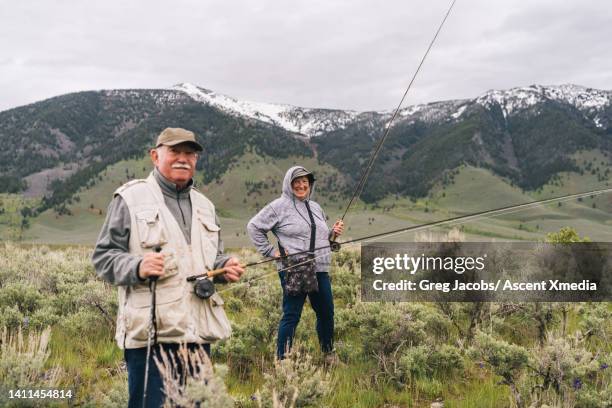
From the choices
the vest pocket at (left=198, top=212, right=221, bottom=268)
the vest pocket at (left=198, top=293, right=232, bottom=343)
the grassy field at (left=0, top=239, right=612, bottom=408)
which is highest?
the vest pocket at (left=198, top=212, right=221, bottom=268)

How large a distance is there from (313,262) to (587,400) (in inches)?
113

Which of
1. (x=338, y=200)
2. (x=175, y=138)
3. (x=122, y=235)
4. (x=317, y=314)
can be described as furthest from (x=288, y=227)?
(x=338, y=200)

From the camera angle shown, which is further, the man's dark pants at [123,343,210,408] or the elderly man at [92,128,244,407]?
the man's dark pants at [123,343,210,408]

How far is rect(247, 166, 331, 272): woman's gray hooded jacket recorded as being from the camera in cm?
531

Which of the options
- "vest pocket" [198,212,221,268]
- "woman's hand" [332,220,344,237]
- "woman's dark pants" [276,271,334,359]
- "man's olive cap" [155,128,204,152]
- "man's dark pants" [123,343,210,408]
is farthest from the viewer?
"woman's hand" [332,220,344,237]

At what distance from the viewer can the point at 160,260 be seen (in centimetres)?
269

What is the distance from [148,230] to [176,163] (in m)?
0.51

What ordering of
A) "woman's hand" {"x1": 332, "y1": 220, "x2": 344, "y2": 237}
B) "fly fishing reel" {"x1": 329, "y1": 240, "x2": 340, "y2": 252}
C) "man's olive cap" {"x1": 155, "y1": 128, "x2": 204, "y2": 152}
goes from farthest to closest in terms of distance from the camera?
"woman's hand" {"x1": 332, "y1": 220, "x2": 344, "y2": 237}, "fly fishing reel" {"x1": 329, "y1": 240, "x2": 340, "y2": 252}, "man's olive cap" {"x1": 155, "y1": 128, "x2": 204, "y2": 152}

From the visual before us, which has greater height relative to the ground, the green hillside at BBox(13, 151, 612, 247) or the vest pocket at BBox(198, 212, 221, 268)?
the green hillside at BBox(13, 151, 612, 247)

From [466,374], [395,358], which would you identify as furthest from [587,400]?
[395,358]

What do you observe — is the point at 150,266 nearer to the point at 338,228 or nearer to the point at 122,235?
the point at 122,235

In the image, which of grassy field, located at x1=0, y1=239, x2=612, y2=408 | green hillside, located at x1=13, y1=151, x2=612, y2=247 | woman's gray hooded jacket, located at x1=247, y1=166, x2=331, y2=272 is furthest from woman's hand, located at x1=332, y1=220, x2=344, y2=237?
green hillside, located at x1=13, y1=151, x2=612, y2=247

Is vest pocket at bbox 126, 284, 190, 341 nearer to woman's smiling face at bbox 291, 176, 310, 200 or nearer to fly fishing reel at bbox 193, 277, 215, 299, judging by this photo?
fly fishing reel at bbox 193, 277, 215, 299

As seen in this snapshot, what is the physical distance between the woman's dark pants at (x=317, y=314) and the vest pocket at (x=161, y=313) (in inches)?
83.4
